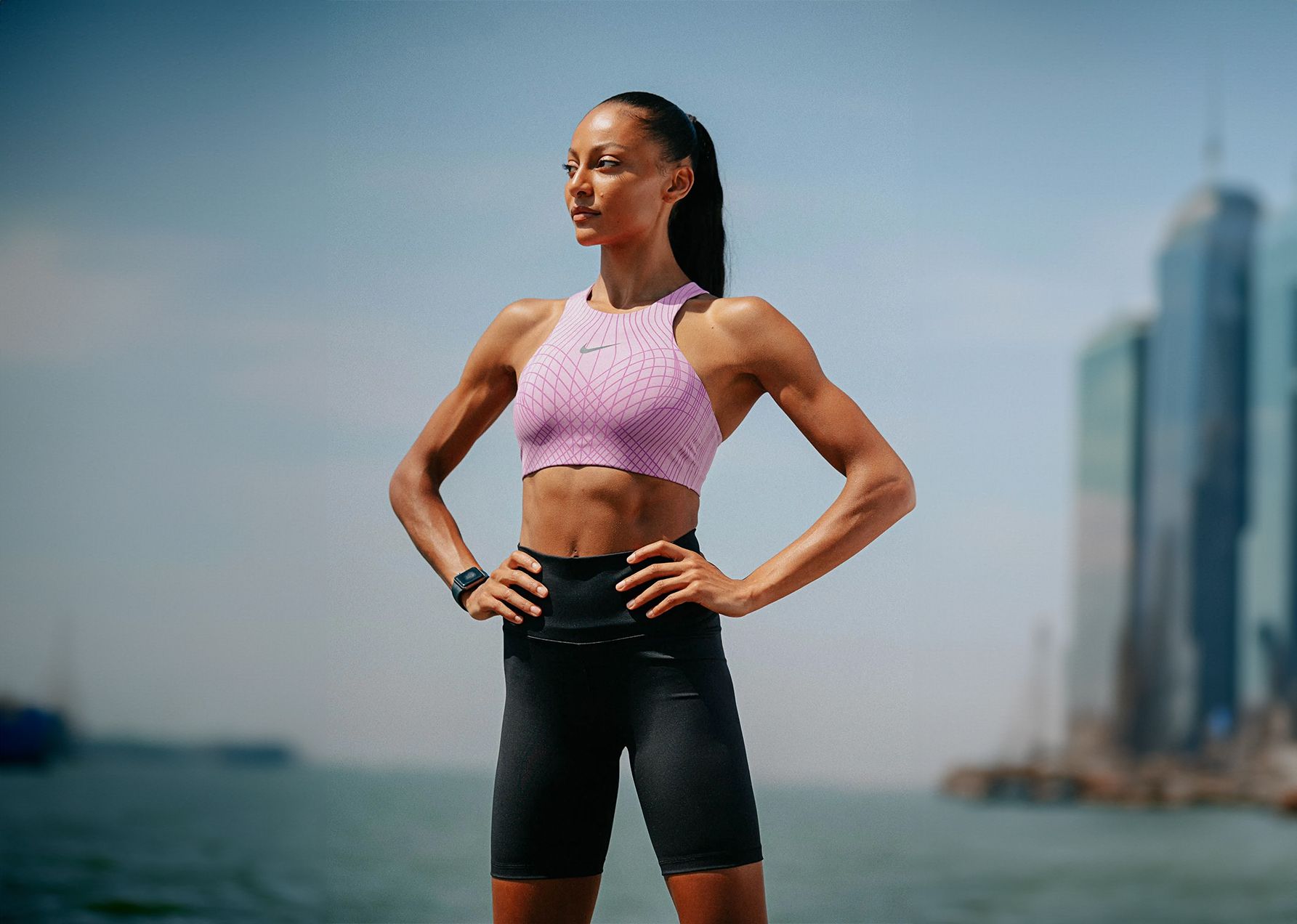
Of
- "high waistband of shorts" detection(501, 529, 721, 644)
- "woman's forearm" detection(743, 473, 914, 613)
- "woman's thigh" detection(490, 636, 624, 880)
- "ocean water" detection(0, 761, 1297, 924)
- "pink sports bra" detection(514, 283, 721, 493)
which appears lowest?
"ocean water" detection(0, 761, 1297, 924)

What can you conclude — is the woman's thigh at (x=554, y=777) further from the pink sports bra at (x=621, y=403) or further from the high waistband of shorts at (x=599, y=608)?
the pink sports bra at (x=621, y=403)

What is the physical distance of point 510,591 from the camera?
5.74 ft

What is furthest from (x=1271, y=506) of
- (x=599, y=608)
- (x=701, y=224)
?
(x=599, y=608)

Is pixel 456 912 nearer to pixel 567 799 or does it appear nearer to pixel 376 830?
pixel 376 830

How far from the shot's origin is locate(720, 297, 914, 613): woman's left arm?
1.73 m

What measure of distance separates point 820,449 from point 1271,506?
7.65 m

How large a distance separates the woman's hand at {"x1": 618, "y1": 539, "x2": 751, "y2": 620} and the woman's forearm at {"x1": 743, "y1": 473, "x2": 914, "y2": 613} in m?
0.03

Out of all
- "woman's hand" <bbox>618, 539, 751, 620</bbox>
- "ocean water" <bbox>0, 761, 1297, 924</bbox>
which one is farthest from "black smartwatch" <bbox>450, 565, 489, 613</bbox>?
"ocean water" <bbox>0, 761, 1297, 924</bbox>

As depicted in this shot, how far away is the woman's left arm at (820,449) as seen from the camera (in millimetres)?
1730

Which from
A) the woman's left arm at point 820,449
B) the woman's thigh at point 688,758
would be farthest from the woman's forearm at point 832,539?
the woman's thigh at point 688,758

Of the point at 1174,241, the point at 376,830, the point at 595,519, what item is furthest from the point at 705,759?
the point at 376,830

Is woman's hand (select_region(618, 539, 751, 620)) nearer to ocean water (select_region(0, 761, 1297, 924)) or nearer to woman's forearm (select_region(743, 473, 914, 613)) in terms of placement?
woman's forearm (select_region(743, 473, 914, 613))

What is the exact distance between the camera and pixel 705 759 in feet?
5.45

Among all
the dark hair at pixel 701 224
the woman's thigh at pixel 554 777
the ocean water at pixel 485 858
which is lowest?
the ocean water at pixel 485 858
